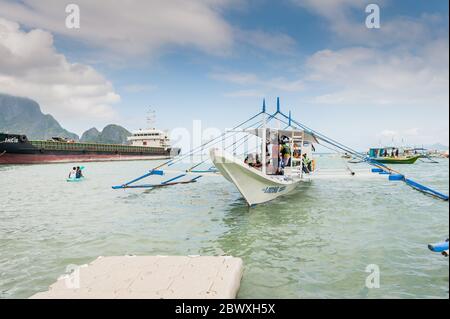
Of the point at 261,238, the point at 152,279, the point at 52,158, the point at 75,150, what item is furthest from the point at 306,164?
the point at 75,150

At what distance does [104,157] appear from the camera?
227 ft

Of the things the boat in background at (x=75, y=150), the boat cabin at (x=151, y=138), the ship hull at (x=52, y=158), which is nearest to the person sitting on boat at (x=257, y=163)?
the boat in background at (x=75, y=150)

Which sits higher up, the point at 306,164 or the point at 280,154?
the point at 280,154

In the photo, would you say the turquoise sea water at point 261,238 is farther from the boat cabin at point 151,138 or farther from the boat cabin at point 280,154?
the boat cabin at point 151,138

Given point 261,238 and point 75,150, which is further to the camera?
point 75,150

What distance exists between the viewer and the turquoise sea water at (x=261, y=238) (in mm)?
6500

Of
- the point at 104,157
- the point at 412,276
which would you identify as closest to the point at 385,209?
the point at 412,276

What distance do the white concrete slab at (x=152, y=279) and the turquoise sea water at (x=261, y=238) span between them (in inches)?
34.0

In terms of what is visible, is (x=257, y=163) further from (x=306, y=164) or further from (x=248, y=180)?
(x=306, y=164)

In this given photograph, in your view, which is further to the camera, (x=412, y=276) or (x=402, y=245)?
(x=402, y=245)

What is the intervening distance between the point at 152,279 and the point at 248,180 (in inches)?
339

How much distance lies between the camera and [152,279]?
5414 millimetres
